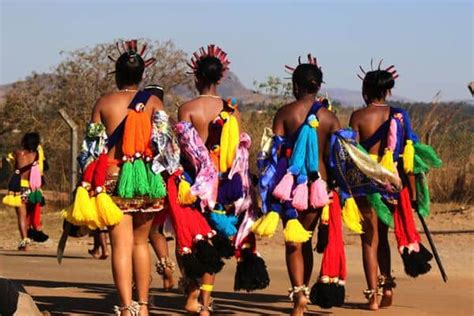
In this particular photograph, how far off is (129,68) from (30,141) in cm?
795

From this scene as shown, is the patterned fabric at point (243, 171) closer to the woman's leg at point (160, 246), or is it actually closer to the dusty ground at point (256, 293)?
the dusty ground at point (256, 293)

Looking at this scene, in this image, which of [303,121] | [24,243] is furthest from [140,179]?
[24,243]

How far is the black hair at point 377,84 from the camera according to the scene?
9.98 metres

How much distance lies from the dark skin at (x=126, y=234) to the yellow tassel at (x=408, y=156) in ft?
8.19

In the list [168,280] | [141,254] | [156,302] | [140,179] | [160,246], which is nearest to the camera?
[140,179]

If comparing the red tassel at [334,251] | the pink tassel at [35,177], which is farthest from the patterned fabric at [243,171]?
the pink tassel at [35,177]

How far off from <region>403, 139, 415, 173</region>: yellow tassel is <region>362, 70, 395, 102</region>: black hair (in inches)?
20.1

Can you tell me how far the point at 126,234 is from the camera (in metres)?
8.51

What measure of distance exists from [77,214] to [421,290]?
174 inches

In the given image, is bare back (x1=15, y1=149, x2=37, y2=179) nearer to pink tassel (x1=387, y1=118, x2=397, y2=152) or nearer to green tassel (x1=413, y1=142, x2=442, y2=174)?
green tassel (x1=413, y1=142, x2=442, y2=174)

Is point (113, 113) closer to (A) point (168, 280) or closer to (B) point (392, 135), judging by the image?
(B) point (392, 135)

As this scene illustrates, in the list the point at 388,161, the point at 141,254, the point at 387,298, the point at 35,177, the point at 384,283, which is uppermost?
the point at 388,161

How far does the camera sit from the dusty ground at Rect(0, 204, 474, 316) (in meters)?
10.0

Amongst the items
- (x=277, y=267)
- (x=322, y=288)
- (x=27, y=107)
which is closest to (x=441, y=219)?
(x=277, y=267)
